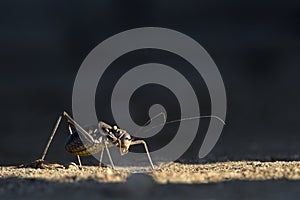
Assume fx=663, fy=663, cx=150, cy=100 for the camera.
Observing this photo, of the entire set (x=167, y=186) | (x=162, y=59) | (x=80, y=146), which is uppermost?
(x=162, y=59)

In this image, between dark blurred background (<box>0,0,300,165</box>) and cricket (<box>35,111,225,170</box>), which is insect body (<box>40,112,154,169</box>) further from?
dark blurred background (<box>0,0,300,165</box>)

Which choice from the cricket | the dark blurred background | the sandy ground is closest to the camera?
the sandy ground

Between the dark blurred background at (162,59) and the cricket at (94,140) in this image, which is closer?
the cricket at (94,140)

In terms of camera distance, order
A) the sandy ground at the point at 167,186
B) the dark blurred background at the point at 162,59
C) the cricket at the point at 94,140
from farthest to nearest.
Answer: the dark blurred background at the point at 162,59, the cricket at the point at 94,140, the sandy ground at the point at 167,186

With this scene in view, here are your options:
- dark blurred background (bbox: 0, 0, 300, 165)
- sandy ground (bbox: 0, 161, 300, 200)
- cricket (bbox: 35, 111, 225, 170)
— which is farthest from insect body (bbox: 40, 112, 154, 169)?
dark blurred background (bbox: 0, 0, 300, 165)

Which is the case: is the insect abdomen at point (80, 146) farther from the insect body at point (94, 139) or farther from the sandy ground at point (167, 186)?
the sandy ground at point (167, 186)

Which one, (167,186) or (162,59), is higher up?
(162,59)

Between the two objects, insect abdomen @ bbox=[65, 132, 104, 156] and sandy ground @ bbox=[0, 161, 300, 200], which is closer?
sandy ground @ bbox=[0, 161, 300, 200]

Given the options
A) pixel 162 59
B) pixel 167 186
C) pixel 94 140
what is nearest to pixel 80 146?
pixel 94 140

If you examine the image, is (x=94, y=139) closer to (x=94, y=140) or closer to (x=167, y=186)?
(x=94, y=140)

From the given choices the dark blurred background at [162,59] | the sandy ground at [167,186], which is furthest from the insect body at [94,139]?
the dark blurred background at [162,59]
